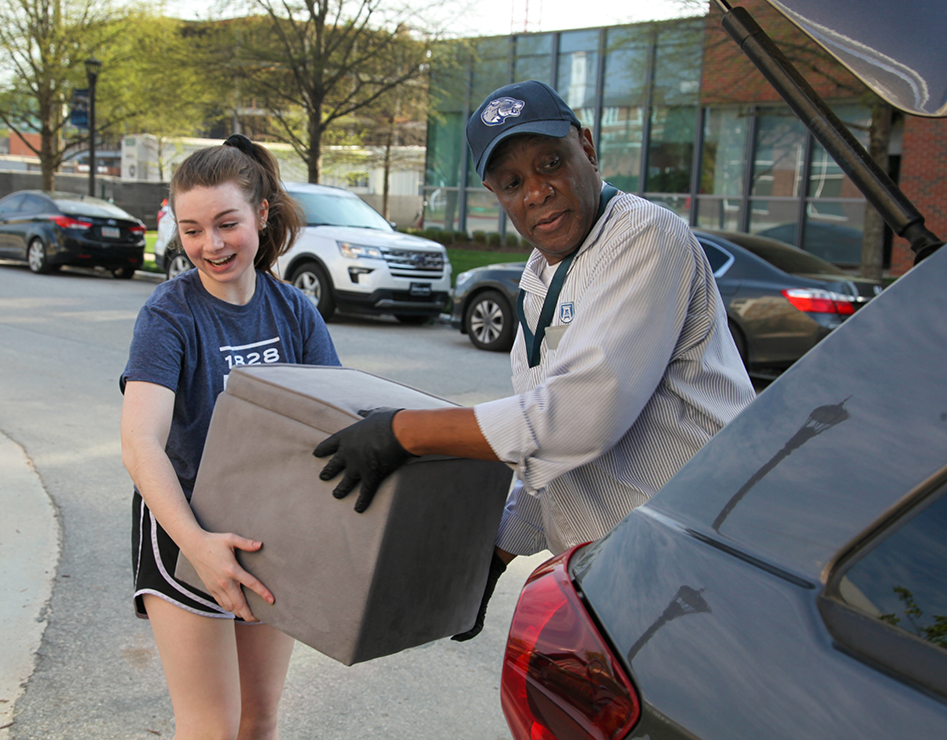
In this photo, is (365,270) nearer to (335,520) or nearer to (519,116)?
(519,116)

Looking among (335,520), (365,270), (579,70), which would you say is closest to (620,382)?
(335,520)

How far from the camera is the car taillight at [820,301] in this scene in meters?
8.33

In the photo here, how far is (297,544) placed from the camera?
5.32ft

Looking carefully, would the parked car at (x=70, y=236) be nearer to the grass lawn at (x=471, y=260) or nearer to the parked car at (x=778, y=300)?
the grass lawn at (x=471, y=260)

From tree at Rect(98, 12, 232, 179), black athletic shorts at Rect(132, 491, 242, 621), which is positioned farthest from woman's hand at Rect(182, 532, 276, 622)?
tree at Rect(98, 12, 232, 179)

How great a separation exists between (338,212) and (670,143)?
44.0 ft

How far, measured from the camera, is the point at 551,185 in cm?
181

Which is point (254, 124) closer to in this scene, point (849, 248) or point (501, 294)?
point (849, 248)

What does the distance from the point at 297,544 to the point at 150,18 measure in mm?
27082

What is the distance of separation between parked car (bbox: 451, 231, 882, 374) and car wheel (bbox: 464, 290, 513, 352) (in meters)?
2.55

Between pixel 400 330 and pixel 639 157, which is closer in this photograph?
pixel 400 330

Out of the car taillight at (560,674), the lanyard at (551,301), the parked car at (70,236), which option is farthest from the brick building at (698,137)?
the car taillight at (560,674)

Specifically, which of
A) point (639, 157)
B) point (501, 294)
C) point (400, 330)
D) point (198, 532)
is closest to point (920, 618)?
point (198, 532)

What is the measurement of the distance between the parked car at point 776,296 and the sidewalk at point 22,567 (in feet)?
19.5
